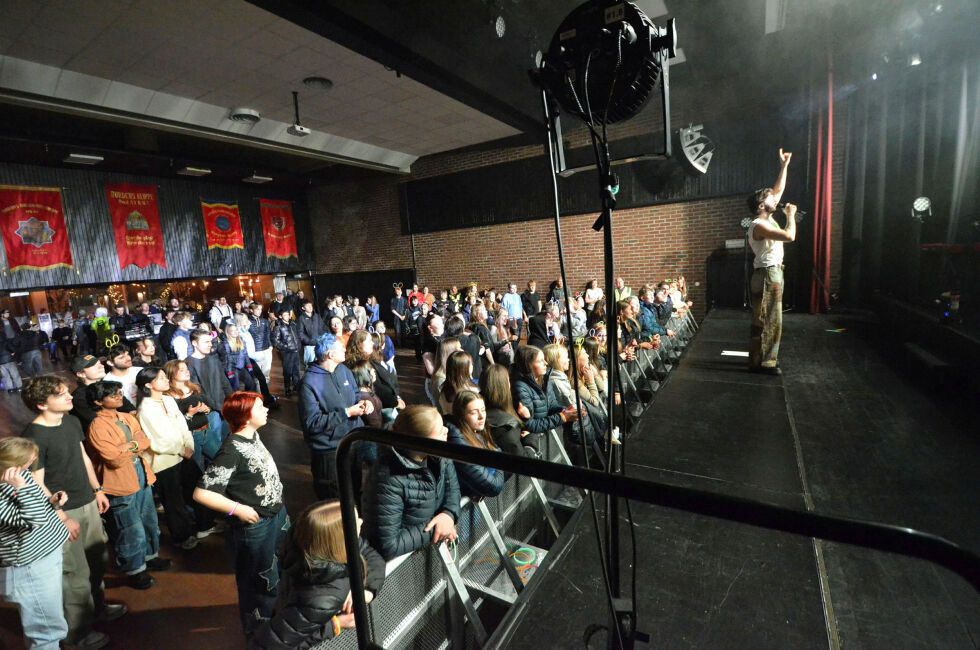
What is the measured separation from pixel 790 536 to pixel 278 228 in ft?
50.4

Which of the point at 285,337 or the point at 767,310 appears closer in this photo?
the point at 767,310

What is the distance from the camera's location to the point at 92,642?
2.25 metres

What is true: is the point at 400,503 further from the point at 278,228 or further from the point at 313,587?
the point at 278,228

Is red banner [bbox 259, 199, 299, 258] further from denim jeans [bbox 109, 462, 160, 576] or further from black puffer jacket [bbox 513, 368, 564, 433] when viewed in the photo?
black puffer jacket [bbox 513, 368, 564, 433]

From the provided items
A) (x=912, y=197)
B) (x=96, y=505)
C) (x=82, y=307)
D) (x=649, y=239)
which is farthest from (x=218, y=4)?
(x=82, y=307)

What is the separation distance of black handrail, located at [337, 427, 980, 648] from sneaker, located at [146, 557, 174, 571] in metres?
2.92

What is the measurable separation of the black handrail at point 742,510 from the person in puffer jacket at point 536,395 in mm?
2237

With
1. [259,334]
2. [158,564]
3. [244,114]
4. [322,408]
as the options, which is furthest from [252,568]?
[244,114]

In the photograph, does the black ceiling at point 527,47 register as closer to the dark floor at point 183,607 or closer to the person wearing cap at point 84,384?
the person wearing cap at point 84,384

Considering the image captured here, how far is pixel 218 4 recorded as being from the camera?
4.67 metres

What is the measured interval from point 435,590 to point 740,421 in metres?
2.27

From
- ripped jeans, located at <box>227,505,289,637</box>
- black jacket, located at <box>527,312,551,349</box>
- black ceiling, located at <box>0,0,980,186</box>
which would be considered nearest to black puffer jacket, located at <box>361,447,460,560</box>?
ripped jeans, located at <box>227,505,289,637</box>

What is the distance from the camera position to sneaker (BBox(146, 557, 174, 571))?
9.28 feet

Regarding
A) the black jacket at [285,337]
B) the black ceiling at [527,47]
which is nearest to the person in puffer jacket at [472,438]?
the black ceiling at [527,47]
